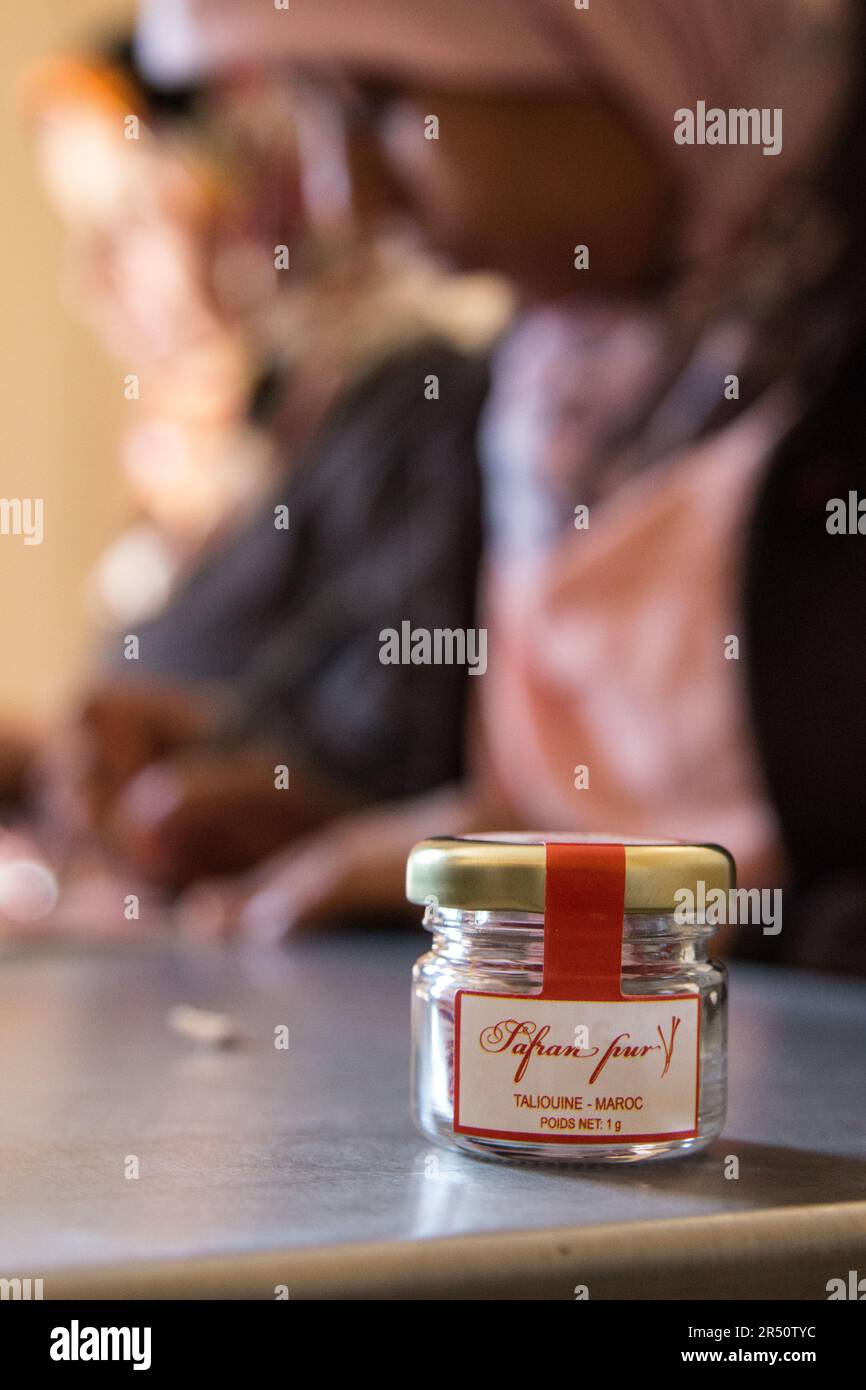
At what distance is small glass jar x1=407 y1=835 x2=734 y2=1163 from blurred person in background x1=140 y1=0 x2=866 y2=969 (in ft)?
1.33

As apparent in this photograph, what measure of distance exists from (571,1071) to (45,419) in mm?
2877

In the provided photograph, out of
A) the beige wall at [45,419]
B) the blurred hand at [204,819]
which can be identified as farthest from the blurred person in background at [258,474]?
the beige wall at [45,419]

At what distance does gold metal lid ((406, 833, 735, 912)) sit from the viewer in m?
0.32

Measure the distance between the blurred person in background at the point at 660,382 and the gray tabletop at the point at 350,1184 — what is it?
28cm

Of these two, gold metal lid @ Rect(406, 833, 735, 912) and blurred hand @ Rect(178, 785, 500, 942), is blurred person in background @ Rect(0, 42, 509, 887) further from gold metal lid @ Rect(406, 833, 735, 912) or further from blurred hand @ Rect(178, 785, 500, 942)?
gold metal lid @ Rect(406, 833, 735, 912)

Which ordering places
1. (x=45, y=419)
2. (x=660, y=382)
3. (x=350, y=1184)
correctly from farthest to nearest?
(x=45, y=419), (x=660, y=382), (x=350, y=1184)

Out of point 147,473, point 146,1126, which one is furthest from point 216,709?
point 147,473

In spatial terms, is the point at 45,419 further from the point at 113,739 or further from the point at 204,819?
the point at 204,819

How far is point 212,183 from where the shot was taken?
1.56m

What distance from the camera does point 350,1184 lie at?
30cm

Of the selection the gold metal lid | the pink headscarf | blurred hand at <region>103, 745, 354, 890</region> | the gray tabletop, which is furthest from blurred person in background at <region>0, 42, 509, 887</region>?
the gold metal lid

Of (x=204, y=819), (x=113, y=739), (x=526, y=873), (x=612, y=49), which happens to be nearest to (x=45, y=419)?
(x=113, y=739)

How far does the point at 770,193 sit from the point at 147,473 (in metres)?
1.50
